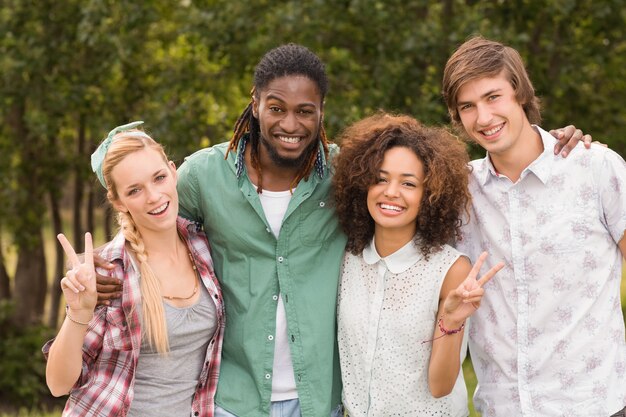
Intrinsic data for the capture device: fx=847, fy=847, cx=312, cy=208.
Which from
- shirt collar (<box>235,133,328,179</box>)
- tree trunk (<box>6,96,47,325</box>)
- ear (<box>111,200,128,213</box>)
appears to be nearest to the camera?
ear (<box>111,200,128,213</box>)

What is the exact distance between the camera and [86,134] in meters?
10.5

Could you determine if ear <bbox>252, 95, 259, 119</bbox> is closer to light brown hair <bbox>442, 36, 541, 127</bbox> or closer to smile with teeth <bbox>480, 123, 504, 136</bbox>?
light brown hair <bbox>442, 36, 541, 127</bbox>

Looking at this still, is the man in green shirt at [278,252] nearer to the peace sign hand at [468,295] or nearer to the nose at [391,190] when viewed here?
the nose at [391,190]

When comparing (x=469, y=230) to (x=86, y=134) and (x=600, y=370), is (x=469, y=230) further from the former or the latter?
(x=86, y=134)

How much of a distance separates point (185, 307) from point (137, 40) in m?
Result: 5.33

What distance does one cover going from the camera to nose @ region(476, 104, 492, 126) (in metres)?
3.21

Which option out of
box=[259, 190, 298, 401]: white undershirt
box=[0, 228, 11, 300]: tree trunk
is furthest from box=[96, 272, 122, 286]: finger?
box=[0, 228, 11, 300]: tree trunk

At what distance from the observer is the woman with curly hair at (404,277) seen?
3240mm

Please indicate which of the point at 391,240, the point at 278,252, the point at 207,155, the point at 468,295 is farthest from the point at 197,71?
the point at 468,295

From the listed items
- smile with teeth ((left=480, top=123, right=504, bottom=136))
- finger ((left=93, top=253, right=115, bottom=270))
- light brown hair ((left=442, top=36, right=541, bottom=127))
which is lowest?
finger ((left=93, top=253, right=115, bottom=270))

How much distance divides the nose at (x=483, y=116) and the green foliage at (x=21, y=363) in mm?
6922

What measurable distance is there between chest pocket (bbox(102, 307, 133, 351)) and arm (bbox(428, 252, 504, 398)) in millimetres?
A: 1142

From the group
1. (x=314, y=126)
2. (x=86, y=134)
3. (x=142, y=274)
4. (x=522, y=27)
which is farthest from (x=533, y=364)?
(x=86, y=134)

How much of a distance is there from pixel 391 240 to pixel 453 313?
1.41 ft
